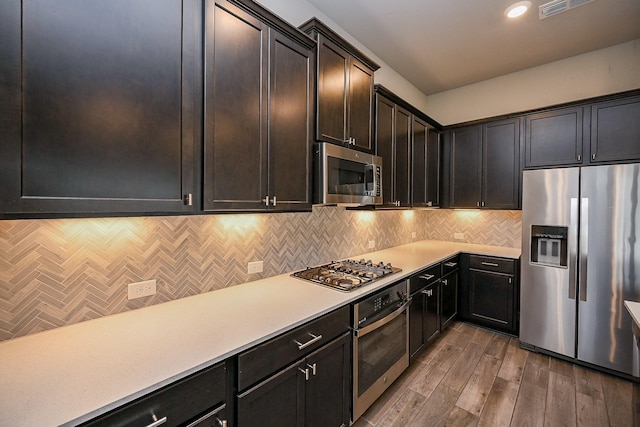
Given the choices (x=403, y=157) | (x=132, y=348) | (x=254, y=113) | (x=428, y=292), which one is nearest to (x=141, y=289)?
(x=132, y=348)

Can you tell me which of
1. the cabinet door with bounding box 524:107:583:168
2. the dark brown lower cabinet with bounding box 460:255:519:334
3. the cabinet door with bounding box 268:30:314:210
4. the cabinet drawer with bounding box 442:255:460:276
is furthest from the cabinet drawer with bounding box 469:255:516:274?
the cabinet door with bounding box 268:30:314:210

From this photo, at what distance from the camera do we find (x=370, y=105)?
7.82 feet

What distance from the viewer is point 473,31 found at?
2602 millimetres

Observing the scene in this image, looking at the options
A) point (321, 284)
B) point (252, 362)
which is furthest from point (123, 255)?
point (321, 284)

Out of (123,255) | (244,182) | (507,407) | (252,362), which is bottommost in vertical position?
(507,407)

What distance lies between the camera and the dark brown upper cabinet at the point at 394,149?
2.60m

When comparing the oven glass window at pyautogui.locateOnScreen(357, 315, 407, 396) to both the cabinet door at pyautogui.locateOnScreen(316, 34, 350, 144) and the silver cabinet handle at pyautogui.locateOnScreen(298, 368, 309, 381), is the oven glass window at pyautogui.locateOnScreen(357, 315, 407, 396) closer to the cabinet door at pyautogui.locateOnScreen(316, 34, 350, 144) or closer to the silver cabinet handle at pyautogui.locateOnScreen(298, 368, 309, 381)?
the silver cabinet handle at pyautogui.locateOnScreen(298, 368, 309, 381)

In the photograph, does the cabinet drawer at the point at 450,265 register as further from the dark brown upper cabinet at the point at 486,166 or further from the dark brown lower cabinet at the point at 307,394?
the dark brown lower cabinet at the point at 307,394

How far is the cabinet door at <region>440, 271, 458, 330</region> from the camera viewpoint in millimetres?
2916

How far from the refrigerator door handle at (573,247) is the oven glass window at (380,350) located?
1648mm

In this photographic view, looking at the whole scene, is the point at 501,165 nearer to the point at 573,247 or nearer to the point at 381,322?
the point at 573,247

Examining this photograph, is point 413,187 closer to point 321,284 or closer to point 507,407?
point 321,284

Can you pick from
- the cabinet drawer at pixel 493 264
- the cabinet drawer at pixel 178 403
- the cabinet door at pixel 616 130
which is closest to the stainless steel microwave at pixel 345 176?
the cabinet drawer at pixel 178 403

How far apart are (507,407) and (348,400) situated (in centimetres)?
128
